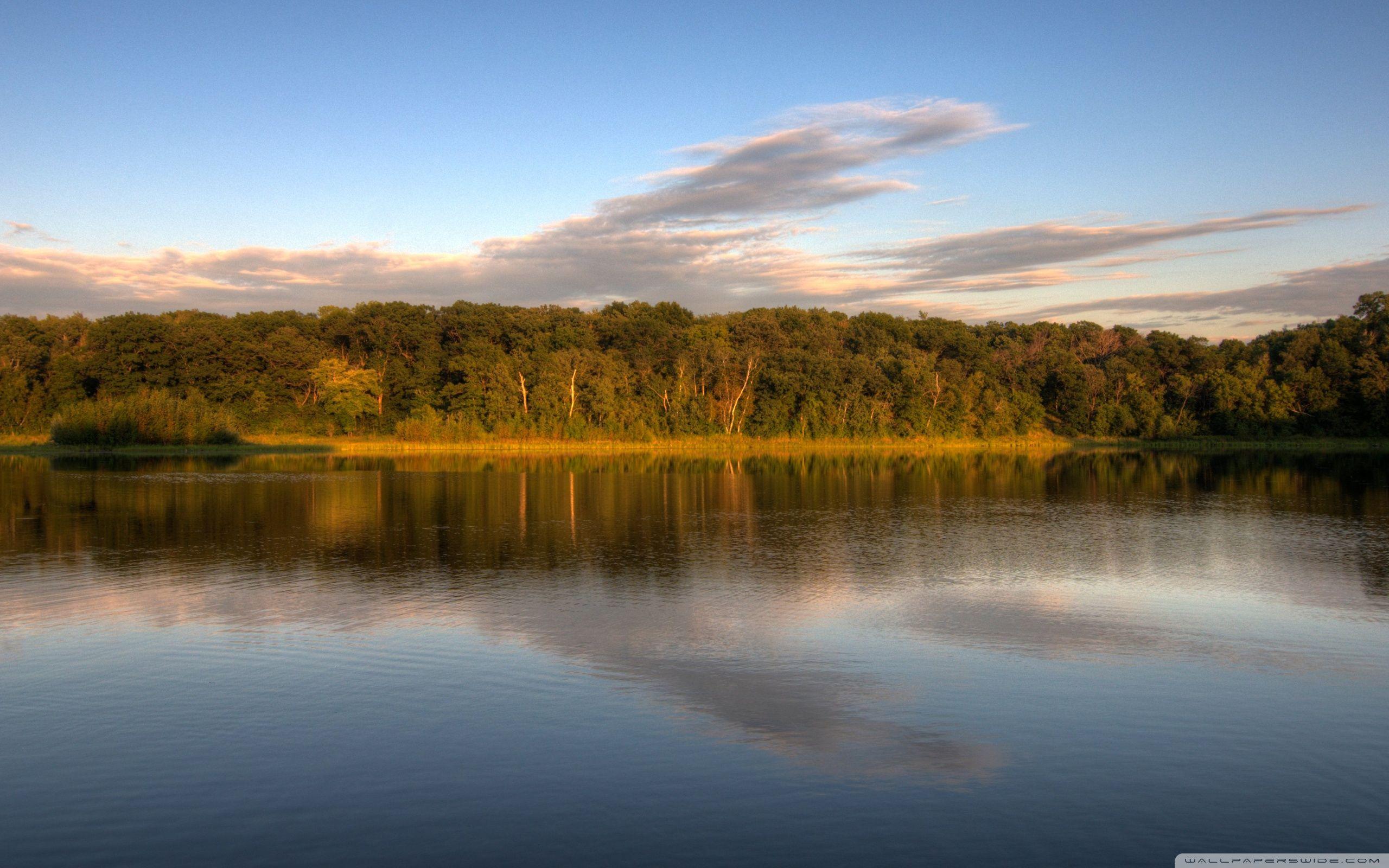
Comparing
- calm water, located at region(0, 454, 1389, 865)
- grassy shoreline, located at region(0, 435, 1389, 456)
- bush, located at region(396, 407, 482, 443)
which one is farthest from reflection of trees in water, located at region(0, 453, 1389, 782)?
bush, located at region(396, 407, 482, 443)

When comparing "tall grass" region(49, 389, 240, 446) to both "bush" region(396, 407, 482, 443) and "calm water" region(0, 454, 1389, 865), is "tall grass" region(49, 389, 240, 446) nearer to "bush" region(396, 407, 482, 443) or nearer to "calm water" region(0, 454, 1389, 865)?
"bush" region(396, 407, 482, 443)

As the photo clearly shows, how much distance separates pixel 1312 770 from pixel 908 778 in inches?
111

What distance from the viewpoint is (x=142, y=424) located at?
50625mm

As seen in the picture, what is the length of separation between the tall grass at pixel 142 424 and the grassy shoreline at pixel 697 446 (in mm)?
638

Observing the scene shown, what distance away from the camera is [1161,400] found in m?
68.2

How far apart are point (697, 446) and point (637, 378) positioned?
10657 millimetres

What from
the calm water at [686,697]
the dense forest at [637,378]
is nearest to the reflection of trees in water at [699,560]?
the calm water at [686,697]

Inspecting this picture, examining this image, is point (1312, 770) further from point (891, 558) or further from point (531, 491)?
point (531, 491)

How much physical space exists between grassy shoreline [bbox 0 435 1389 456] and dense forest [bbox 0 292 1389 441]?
4.73 feet

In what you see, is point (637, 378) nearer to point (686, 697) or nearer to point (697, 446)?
point (697, 446)

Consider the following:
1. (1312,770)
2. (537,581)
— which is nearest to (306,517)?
(537,581)

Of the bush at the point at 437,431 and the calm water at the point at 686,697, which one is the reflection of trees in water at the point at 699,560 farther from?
the bush at the point at 437,431

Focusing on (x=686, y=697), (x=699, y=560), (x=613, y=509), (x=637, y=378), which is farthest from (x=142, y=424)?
(x=686, y=697)

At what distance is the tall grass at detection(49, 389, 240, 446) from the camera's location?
49.5 meters
